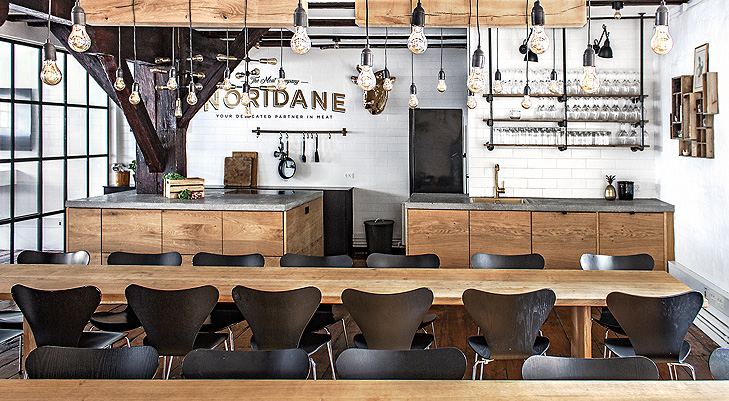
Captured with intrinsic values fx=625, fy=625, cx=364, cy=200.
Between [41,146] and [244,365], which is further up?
[41,146]

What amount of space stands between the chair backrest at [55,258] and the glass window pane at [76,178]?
197 inches

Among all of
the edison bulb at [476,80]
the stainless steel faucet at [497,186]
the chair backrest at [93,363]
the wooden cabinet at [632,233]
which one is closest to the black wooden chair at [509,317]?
the edison bulb at [476,80]

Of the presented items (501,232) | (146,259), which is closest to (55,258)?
(146,259)

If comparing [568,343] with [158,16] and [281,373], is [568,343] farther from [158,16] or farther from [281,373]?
[158,16]

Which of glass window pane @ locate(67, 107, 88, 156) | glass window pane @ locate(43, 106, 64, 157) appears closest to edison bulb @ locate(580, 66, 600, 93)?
glass window pane @ locate(43, 106, 64, 157)

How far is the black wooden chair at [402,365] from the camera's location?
239 centimetres

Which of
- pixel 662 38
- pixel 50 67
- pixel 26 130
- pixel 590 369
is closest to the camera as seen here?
pixel 590 369

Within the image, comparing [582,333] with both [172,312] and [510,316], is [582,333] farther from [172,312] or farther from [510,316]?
[172,312]

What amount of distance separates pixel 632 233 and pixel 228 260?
163 inches

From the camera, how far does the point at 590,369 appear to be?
7.72 feet

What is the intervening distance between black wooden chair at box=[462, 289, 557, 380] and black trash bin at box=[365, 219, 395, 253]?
5411mm

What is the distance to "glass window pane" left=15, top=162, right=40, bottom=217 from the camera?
8.23m

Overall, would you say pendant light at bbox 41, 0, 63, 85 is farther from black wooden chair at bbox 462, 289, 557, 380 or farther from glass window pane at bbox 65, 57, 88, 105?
glass window pane at bbox 65, 57, 88, 105

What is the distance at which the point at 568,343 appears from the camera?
16.6ft
